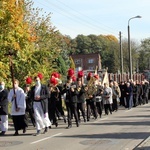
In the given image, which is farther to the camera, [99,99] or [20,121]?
[99,99]

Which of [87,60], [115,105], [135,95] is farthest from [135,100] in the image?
[87,60]

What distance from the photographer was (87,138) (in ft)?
39.3

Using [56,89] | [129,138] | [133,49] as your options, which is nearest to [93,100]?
[56,89]

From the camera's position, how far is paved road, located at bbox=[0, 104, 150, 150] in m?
10.5

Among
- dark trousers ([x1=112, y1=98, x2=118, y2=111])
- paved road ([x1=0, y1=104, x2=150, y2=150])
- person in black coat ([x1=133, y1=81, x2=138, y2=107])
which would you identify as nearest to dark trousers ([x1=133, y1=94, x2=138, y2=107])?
person in black coat ([x1=133, y1=81, x2=138, y2=107])

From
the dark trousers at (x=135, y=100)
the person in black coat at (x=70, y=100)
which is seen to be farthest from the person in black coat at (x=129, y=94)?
the person in black coat at (x=70, y=100)

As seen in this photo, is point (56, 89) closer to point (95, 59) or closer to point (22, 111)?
point (22, 111)

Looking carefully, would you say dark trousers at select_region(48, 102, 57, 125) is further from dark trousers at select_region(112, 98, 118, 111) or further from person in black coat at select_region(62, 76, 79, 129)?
dark trousers at select_region(112, 98, 118, 111)

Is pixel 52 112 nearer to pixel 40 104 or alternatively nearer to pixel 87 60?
pixel 40 104

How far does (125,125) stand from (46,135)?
11.6 ft

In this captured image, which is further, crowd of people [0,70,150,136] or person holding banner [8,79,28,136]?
person holding banner [8,79,28,136]

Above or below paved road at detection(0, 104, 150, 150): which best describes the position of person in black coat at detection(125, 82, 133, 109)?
above

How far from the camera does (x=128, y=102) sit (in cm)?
2523

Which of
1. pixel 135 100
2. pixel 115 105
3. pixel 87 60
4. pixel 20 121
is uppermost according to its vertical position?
pixel 87 60
